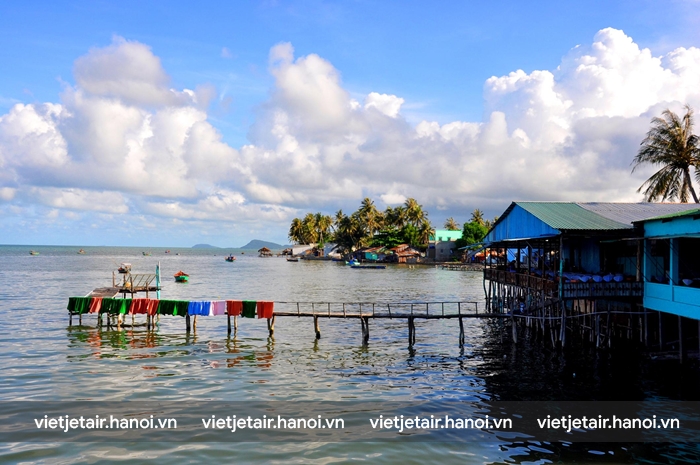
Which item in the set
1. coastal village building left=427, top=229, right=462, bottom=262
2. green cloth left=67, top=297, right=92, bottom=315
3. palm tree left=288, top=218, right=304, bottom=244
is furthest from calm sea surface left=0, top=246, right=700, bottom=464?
palm tree left=288, top=218, right=304, bottom=244

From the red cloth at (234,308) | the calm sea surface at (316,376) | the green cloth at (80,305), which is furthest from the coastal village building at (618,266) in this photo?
the green cloth at (80,305)

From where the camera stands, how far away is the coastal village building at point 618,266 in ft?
76.6

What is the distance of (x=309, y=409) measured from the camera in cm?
1883

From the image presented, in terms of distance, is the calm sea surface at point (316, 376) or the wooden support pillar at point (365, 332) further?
the wooden support pillar at point (365, 332)

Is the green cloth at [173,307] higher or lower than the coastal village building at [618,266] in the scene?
lower

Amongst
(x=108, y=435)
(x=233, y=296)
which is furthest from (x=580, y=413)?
(x=233, y=296)

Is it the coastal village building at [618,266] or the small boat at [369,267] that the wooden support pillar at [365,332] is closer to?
the coastal village building at [618,266]

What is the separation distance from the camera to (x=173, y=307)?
107 ft

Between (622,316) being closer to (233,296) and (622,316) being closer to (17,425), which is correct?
(17,425)

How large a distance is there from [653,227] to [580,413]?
38.3ft

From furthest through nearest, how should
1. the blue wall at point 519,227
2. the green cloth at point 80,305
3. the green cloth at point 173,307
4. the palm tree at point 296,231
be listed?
the palm tree at point 296,231
the green cloth at point 80,305
the green cloth at point 173,307
the blue wall at point 519,227

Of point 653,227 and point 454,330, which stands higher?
point 653,227

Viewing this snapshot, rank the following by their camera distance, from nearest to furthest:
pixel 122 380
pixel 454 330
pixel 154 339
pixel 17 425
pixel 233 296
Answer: pixel 17 425 → pixel 122 380 → pixel 154 339 → pixel 454 330 → pixel 233 296

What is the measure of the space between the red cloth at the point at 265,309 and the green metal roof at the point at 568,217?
15.9m
